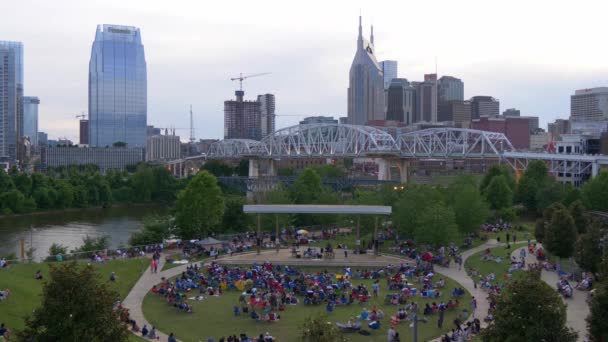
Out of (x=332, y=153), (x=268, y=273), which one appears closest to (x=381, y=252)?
(x=268, y=273)

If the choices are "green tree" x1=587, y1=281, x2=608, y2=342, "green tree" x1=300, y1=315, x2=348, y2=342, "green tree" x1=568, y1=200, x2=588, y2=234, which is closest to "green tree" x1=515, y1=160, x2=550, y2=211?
"green tree" x1=568, y1=200, x2=588, y2=234

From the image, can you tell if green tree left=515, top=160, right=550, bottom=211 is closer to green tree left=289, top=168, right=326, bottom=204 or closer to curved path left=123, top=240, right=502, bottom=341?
green tree left=289, top=168, right=326, bottom=204

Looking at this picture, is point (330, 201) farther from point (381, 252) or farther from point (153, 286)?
point (153, 286)

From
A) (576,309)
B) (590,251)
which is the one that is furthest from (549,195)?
(576,309)

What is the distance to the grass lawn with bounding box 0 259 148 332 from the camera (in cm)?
2433

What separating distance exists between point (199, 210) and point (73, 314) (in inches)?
1294

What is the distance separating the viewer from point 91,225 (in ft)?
236

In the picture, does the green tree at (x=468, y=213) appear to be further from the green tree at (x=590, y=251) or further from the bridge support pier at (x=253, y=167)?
the bridge support pier at (x=253, y=167)

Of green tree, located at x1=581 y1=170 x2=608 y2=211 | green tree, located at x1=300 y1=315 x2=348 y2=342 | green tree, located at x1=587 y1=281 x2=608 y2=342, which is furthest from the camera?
green tree, located at x1=581 y1=170 x2=608 y2=211

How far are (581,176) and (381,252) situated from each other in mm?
57040

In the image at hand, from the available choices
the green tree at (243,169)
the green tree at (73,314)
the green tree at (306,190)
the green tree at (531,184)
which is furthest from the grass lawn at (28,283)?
the green tree at (243,169)

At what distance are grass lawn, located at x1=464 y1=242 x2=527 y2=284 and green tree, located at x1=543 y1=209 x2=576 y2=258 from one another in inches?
103

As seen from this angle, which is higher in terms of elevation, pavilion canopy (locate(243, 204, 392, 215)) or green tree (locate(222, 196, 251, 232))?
pavilion canopy (locate(243, 204, 392, 215))

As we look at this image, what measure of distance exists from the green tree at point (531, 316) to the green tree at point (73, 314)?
980cm
